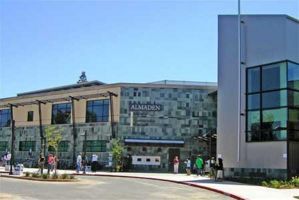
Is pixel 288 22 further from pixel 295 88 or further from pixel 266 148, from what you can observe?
pixel 266 148

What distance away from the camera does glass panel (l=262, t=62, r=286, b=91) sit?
33.0m

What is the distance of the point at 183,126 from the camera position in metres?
53.4

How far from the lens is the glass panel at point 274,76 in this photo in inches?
1298

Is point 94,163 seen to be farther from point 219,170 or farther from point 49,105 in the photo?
point 219,170

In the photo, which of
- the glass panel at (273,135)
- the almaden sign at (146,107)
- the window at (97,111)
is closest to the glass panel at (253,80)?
the glass panel at (273,135)

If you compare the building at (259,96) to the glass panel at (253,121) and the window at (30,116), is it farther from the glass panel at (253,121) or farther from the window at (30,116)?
the window at (30,116)

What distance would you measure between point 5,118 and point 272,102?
44.0 meters

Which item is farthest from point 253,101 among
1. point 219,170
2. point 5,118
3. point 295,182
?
point 5,118

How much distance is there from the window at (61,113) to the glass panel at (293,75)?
3164cm

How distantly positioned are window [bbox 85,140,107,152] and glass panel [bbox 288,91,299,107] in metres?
25.5

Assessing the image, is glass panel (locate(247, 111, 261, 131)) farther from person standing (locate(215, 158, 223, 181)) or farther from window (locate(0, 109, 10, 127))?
window (locate(0, 109, 10, 127))

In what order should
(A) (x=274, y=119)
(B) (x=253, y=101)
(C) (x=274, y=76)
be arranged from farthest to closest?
(B) (x=253, y=101) < (C) (x=274, y=76) < (A) (x=274, y=119)

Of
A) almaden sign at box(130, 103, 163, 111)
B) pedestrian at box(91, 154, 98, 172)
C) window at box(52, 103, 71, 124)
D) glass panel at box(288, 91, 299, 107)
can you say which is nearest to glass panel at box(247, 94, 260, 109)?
glass panel at box(288, 91, 299, 107)

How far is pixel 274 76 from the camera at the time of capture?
33562mm
